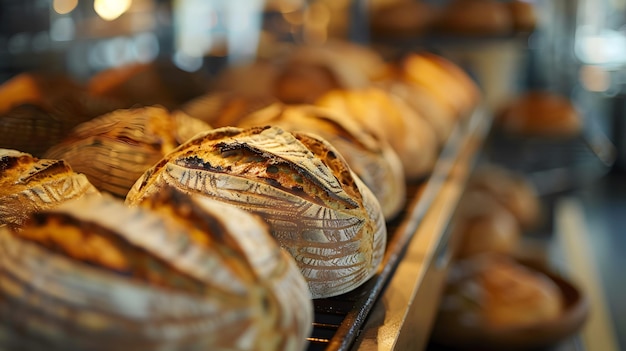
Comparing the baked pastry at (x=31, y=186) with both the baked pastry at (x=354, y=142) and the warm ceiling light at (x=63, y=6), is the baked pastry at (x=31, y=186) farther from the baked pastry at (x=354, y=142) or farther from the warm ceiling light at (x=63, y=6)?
the warm ceiling light at (x=63, y=6)

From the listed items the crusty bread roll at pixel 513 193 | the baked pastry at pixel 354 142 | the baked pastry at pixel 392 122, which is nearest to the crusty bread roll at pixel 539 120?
the crusty bread roll at pixel 513 193

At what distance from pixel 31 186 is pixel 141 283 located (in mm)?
322

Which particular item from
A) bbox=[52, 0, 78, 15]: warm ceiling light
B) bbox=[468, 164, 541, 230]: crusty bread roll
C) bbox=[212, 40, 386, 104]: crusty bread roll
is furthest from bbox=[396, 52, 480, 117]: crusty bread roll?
bbox=[52, 0, 78, 15]: warm ceiling light

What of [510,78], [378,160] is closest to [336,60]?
[378,160]

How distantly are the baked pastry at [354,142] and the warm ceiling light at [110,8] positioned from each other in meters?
0.44

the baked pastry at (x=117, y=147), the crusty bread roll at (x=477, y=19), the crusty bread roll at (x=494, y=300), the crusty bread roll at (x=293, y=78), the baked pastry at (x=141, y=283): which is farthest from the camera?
the crusty bread roll at (x=477, y=19)

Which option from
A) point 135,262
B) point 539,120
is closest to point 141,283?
point 135,262

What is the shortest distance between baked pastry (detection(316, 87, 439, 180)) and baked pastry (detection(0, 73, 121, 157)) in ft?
2.08

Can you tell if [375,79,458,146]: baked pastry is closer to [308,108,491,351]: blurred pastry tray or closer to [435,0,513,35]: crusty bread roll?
[308,108,491,351]: blurred pastry tray

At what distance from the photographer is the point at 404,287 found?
949 millimetres

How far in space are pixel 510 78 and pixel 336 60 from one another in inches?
91.0

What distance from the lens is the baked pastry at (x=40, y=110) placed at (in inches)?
32.4

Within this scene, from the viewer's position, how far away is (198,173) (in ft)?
2.31

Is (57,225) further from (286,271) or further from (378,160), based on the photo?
(378,160)
